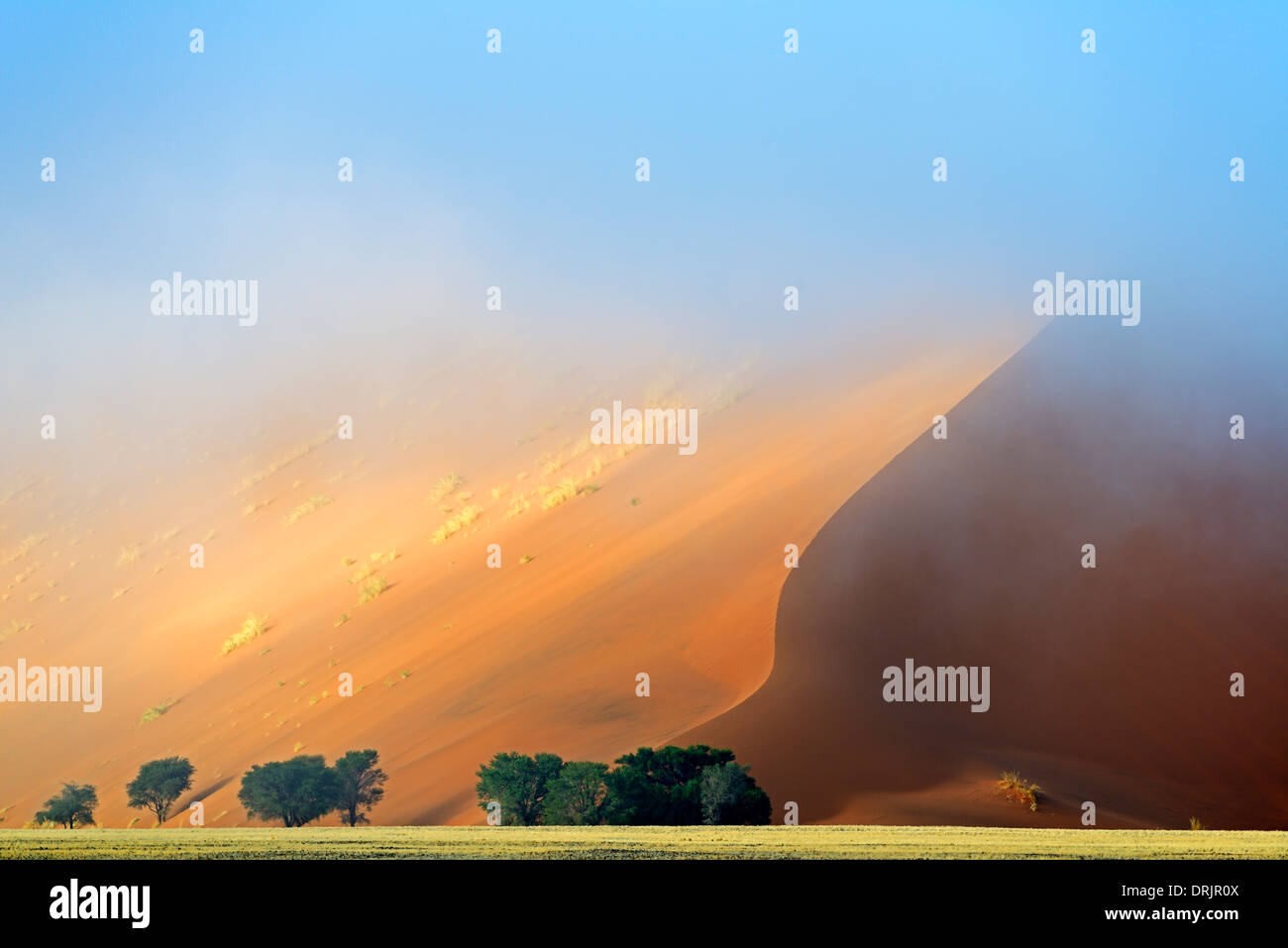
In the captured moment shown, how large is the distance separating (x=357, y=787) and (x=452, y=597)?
33.2 feet

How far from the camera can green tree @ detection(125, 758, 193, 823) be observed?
63.2ft

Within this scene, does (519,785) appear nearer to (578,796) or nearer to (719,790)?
(578,796)

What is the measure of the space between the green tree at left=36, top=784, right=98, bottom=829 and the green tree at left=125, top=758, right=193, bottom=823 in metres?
0.99

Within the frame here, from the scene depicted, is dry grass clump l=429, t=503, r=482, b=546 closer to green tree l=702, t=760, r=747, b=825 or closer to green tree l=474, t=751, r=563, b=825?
green tree l=474, t=751, r=563, b=825

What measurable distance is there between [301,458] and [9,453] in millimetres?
23559

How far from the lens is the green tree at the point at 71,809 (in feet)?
64.0

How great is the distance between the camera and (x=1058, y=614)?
18359 millimetres

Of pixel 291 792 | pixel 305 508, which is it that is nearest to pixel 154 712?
pixel 291 792

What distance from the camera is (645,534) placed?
2402cm

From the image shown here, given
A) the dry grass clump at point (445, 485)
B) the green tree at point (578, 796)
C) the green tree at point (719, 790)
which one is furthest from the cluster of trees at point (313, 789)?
the dry grass clump at point (445, 485)

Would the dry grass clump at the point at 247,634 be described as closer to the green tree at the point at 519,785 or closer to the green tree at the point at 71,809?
the green tree at the point at 71,809

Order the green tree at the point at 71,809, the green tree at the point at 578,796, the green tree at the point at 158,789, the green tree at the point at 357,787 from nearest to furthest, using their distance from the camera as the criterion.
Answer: the green tree at the point at 578,796 < the green tree at the point at 357,787 < the green tree at the point at 158,789 < the green tree at the point at 71,809

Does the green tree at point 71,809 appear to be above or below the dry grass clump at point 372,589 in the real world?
below
